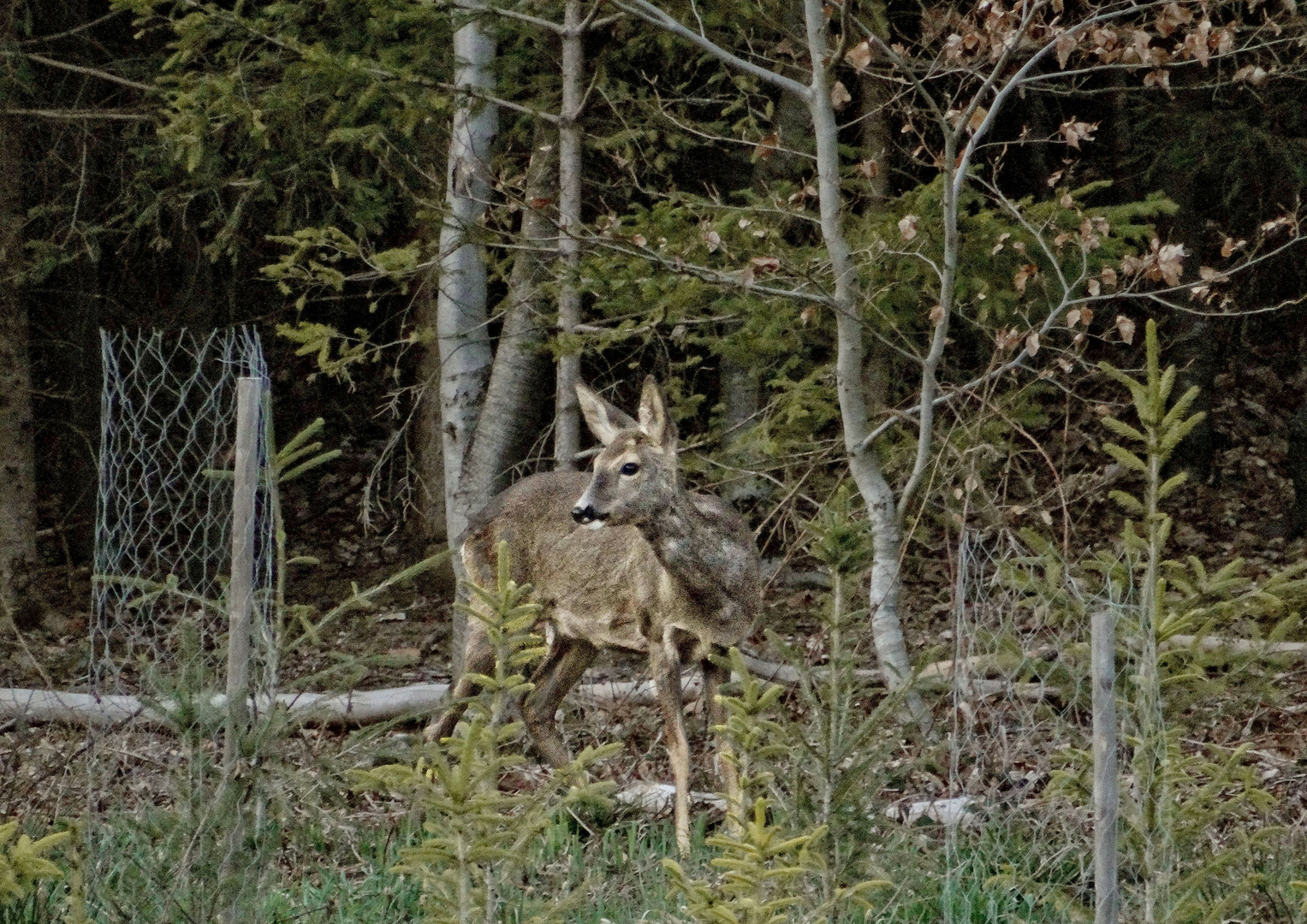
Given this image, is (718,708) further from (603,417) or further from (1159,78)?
(1159,78)

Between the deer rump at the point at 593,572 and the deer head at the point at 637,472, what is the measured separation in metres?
0.27

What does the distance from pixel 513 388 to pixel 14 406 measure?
196 inches

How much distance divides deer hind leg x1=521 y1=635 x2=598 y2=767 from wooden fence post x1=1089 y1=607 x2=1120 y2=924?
3.89 m

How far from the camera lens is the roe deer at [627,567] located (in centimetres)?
717

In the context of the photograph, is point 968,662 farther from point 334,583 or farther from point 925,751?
point 334,583

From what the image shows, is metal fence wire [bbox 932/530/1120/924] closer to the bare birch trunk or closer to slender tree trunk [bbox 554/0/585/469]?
slender tree trunk [bbox 554/0/585/469]

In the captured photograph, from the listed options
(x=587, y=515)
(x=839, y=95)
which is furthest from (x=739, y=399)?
(x=587, y=515)

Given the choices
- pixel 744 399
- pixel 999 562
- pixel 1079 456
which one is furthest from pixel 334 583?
pixel 999 562

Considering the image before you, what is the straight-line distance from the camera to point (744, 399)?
12.0 m

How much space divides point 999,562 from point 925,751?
123cm

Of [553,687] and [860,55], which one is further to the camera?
[553,687]

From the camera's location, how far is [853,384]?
8055mm

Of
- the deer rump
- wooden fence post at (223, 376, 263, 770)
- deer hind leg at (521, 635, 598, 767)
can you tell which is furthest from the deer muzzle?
wooden fence post at (223, 376, 263, 770)

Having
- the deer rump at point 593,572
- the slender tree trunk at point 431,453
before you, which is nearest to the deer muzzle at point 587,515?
the deer rump at point 593,572
